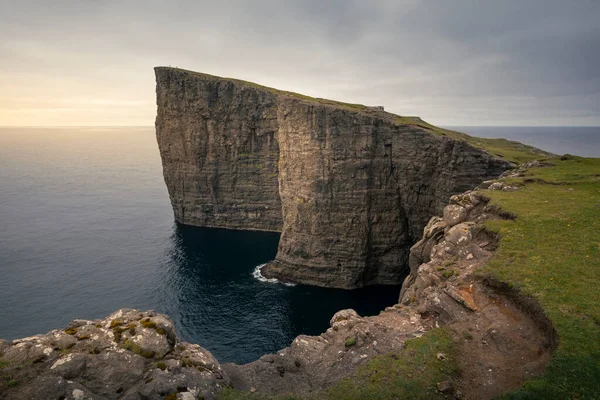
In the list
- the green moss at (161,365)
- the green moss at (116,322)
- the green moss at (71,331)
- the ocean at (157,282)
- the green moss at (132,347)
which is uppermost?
the green moss at (71,331)

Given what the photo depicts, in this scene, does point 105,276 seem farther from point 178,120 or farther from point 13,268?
point 178,120

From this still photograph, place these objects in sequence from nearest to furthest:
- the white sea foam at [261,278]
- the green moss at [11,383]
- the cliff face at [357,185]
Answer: the green moss at [11,383] < the cliff face at [357,185] < the white sea foam at [261,278]

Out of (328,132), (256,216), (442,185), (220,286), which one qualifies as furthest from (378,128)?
(256,216)

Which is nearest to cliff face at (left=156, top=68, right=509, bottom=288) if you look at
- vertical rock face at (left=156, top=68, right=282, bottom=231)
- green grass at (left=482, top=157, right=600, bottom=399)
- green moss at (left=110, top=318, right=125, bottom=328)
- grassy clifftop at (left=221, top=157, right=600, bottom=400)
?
vertical rock face at (left=156, top=68, right=282, bottom=231)

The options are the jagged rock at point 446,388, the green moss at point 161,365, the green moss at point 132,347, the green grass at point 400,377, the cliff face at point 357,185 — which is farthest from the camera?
the cliff face at point 357,185

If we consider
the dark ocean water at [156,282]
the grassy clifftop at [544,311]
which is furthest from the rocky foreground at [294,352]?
the dark ocean water at [156,282]

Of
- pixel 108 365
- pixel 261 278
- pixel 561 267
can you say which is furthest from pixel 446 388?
pixel 261 278

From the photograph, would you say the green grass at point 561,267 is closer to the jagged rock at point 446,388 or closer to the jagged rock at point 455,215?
the jagged rock at point 446,388

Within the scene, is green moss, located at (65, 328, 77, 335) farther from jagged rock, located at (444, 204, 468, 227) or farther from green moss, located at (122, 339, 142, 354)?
jagged rock, located at (444, 204, 468, 227)
